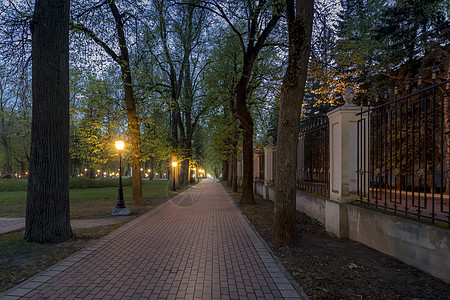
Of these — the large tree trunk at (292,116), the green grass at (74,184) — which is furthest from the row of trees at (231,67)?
the green grass at (74,184)

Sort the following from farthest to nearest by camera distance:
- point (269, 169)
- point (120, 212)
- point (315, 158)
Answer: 1. point (269, 169)
2. point (120, 212)
3. point (315, 158)

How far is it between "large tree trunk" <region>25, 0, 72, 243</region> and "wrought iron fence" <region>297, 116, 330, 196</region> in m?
6.99

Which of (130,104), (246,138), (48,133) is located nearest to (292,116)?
(48,133)

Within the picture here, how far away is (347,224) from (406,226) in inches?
78.0

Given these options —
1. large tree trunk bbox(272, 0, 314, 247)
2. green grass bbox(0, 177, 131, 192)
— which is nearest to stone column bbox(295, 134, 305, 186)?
large tree trunk bbox(272, 0, 314, 247)

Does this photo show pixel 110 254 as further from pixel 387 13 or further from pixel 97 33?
pixel 387 13

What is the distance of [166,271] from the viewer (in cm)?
434

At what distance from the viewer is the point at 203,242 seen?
20.5 feet

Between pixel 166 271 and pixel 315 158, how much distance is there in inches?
251

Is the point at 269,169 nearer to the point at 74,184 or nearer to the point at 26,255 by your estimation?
the point at 26,255

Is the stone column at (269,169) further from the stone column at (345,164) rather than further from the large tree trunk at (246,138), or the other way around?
the stone column at (345,164)

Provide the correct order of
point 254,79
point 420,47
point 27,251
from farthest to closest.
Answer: point 254,79, point 420,47, point 27,251

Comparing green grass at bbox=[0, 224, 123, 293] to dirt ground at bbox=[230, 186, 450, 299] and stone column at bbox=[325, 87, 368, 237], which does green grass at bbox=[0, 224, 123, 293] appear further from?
stone column at bbox=[325, 87, 368, 237]

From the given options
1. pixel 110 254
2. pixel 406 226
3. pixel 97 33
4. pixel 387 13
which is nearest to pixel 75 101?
pixel 97 33
